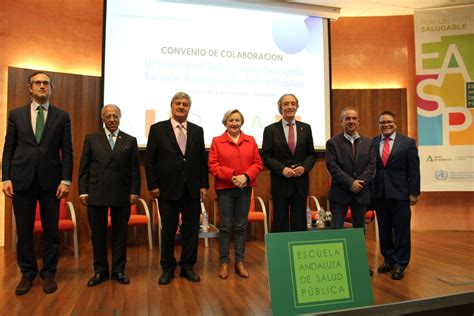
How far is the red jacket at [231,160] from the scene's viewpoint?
314 centimetres

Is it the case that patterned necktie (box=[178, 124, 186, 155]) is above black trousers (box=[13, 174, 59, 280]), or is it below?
Result: above

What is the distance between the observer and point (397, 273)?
3.18m

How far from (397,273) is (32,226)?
2971 mm

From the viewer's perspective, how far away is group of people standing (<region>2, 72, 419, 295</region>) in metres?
2.81

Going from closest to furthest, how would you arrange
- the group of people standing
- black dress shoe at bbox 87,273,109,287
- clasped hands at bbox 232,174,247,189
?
the group of people standing → black dress shoe at bbox 87,273,109,287 → clasped hands at bbox 232,174,247,189

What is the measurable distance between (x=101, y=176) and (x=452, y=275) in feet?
10.2

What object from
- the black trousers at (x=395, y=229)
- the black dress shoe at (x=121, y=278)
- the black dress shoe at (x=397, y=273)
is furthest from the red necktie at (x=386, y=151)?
the black dress shoe at (x=121, y=278)

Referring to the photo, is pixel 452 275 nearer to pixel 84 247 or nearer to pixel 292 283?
pixel 292 283

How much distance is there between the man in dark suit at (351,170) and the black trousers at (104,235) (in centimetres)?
176

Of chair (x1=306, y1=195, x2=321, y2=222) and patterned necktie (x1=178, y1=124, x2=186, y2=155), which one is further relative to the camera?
chair (x1=306, y1=195, x2=321, y2=222)

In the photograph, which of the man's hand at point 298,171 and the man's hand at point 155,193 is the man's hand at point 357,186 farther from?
the man's hand at point 155,193

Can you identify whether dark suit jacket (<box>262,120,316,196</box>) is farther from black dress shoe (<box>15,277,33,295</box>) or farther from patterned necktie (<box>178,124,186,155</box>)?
black dress shoe (<box>15,277,33,295</box>)

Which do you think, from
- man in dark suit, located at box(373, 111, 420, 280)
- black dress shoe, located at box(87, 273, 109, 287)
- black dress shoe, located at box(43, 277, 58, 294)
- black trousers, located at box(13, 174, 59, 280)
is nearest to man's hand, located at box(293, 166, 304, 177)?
man in dark suit, located at box(373, 111, 420, 280)

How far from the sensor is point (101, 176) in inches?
117
